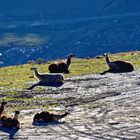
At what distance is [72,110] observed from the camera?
4041 centimetres

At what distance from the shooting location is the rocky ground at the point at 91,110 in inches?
1315

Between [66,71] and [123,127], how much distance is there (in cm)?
2803

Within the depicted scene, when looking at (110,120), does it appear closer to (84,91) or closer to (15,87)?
(84,91)

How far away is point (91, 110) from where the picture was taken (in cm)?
4012

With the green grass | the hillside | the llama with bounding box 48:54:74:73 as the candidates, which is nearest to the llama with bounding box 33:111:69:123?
the hillside

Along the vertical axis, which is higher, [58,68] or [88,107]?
[58,68]

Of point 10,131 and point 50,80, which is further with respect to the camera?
point 50,80

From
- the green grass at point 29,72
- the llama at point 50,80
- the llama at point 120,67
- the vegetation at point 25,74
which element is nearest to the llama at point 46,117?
the vegetation at point 25,74

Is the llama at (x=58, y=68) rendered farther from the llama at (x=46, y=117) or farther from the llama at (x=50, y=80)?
the llama at (x=46, y=117)

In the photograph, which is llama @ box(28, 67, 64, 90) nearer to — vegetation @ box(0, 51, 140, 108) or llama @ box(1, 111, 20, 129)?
vegetation @ box(0, 51, 140, 108)

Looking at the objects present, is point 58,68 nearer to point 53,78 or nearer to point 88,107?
point 53,78

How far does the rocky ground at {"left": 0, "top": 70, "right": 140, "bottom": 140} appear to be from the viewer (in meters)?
33.4

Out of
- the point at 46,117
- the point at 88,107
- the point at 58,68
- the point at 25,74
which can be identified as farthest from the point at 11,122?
the point at 25,74

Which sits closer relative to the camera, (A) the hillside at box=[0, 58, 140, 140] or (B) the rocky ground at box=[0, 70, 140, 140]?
(B) the rocky ground at box=[0, 70, 140, 140]
